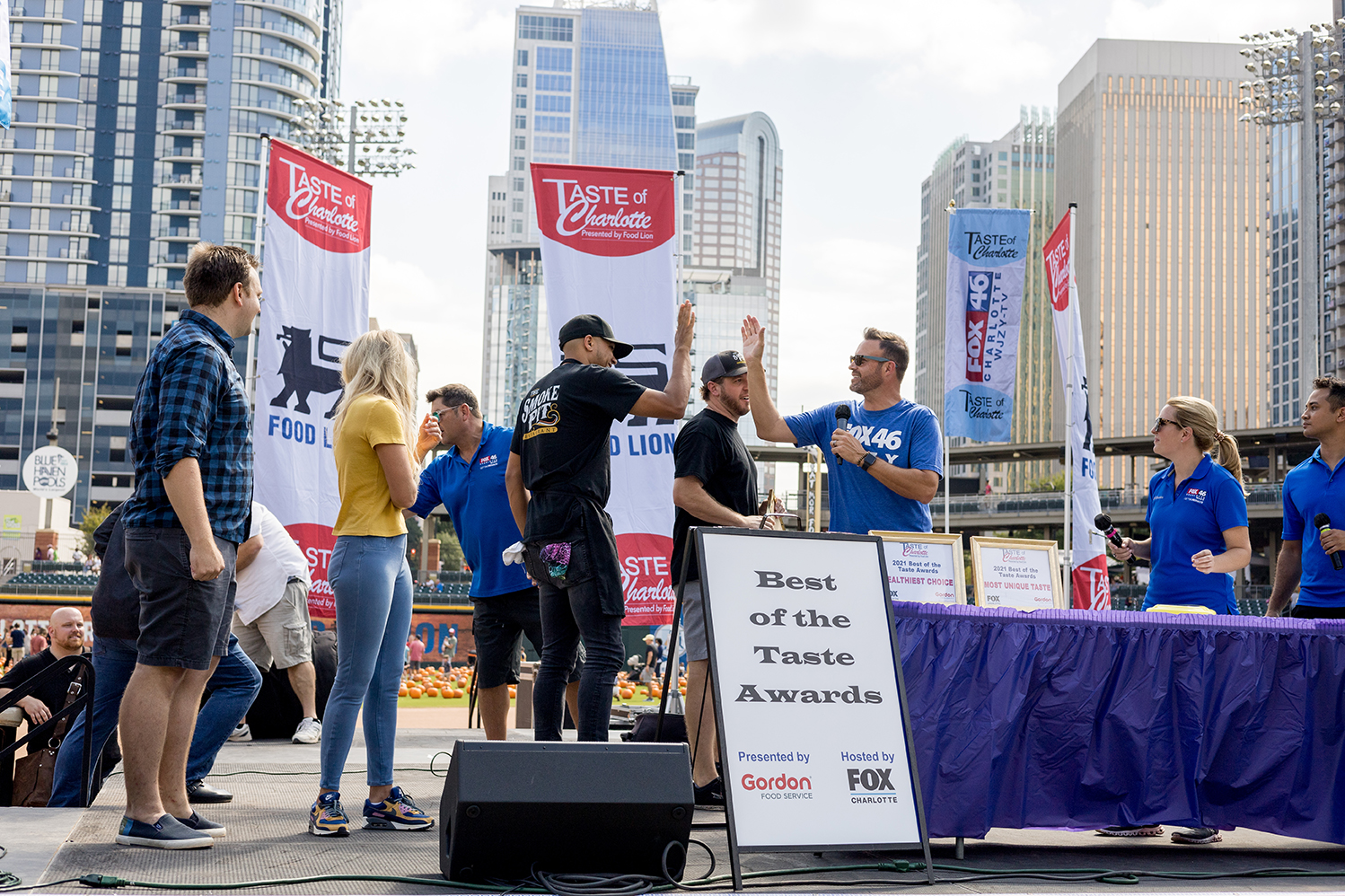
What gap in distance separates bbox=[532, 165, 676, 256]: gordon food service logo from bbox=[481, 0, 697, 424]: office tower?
461 ft

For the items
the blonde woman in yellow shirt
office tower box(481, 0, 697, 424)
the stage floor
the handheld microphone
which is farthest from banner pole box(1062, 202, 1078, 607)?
office tower box(481, 0, 697, 424)

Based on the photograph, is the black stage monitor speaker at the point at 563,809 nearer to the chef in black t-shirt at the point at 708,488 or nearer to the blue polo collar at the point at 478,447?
the chef in black t-shirt at the point at 708,488

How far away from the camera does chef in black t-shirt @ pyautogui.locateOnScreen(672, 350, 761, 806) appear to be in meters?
4.90

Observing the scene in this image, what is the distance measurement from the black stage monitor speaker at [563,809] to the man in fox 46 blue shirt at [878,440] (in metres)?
1.90

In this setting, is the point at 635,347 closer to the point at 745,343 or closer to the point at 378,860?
the point at 745,343

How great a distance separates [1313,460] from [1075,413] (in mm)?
7518

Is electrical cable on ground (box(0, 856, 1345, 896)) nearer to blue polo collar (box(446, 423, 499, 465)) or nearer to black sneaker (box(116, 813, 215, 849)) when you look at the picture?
black sneaker (box(116, 813, 215, 849))

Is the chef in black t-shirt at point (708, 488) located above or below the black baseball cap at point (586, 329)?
below

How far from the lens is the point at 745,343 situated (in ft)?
16.2

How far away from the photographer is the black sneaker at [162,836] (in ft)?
12.1

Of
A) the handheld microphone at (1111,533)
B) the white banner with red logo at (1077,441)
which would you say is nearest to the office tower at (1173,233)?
the white banner with red logo at (1077,441)

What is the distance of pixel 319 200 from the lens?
9148 millimetres

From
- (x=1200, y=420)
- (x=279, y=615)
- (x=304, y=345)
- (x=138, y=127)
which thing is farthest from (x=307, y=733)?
(x=138, y=127)

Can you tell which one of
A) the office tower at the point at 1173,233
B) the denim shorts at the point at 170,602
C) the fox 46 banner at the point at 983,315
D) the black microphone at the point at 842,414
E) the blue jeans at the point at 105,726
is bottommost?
Answer: the blue jeans at the point at 105,726
